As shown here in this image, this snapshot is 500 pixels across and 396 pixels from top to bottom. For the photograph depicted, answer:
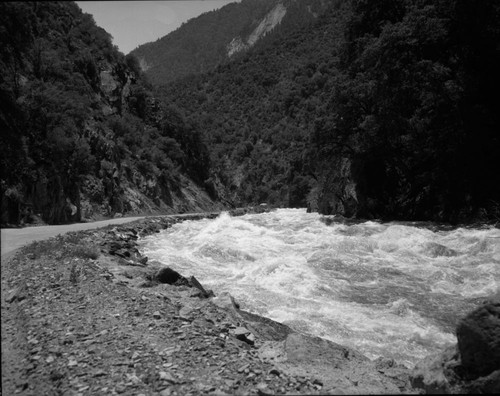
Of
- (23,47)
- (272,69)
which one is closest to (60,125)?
(23,47)

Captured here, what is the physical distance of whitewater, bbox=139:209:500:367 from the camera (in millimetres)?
7273

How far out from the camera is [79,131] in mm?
25797

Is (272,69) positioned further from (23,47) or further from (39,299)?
(39,299)

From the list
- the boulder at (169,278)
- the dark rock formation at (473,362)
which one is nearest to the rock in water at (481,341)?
the dark rock formation at (473,362)

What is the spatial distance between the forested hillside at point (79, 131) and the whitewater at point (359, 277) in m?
5.71

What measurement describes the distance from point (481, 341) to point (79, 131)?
88.6 feet

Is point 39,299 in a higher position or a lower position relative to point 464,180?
higher

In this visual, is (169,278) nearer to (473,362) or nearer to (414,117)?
(473,362)

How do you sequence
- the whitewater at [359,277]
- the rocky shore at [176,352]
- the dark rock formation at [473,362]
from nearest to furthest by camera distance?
1. the dark rock formation at [473,362]
2. the rocky shore at [176,352]
3. the whitewater at [359,277]

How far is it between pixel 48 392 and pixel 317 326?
16.4ft

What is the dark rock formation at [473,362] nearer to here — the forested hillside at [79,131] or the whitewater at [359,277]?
the whitewater at [359,277]

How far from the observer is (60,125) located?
813 inches

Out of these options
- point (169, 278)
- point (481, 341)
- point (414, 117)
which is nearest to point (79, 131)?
point (169, 278)

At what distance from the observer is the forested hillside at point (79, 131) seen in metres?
14.6
